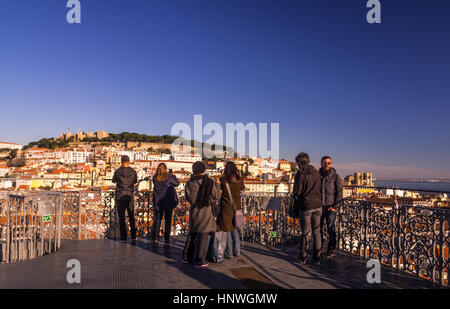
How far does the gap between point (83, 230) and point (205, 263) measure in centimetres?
343

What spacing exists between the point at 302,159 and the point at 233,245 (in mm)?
1730

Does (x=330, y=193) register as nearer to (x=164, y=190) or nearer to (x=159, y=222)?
(x=164, y=190)

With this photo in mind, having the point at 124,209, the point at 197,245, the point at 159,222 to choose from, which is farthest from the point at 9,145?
the point at 197,245

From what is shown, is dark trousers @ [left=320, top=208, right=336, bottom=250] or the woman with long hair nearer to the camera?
the woman with long hair

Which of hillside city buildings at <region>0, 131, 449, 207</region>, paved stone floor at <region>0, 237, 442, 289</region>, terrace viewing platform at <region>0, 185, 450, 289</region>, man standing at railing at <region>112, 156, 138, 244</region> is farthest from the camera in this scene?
hillside city buildings at <region>0, 131, 449, 207</region>

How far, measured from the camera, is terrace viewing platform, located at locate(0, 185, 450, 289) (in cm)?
393

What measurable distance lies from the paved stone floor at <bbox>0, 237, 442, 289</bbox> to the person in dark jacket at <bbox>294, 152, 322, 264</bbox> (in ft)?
1.53

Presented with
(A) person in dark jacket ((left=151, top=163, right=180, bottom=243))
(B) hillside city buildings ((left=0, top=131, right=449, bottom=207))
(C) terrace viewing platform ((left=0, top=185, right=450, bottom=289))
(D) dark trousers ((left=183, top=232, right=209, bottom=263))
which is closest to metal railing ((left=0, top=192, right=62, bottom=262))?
(C) terrace viewing platform ((left=0, top=185, right=450, bottom=289))

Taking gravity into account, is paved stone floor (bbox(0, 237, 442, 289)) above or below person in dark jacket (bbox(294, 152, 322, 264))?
below

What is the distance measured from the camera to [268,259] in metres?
5.09

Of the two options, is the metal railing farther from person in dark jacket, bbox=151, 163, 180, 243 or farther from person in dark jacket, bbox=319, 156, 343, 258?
person in dark jacket, bbox=319, 156, 343, 258

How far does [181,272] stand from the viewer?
4305 millimetres

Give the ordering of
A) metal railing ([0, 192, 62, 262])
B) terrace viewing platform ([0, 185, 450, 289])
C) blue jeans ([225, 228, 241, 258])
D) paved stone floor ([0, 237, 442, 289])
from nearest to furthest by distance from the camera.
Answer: paved stone floor ([0, 237, 442, 289]) → terrace viewing platform ([0, 185, 450, 289]) → metal railing ([0, 192, 62, 262]) → blue jeans ([225, 228, 241, 258])
